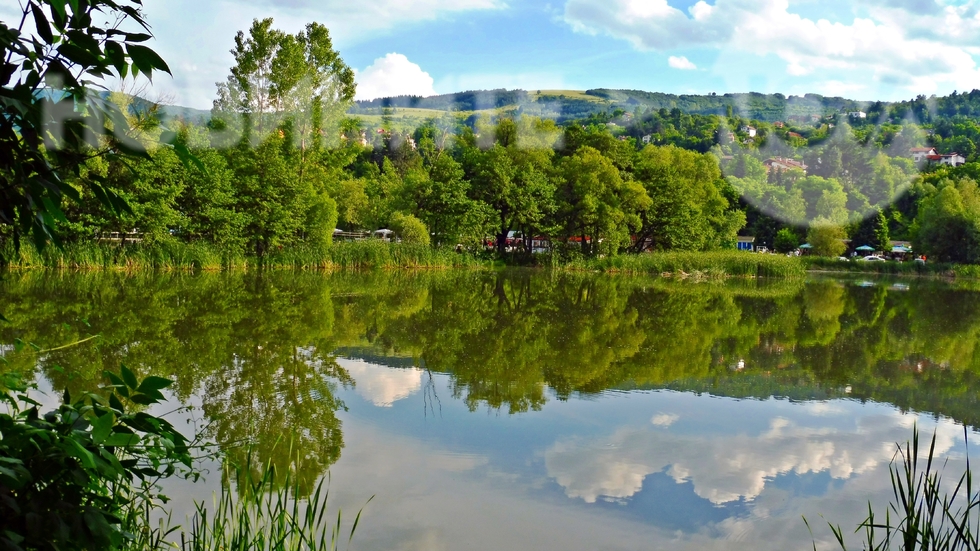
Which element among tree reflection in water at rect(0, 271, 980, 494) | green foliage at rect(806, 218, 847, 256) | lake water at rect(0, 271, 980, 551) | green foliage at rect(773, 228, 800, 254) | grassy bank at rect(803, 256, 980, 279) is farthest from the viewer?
green foliage at rect(773, 228, 800, 254)

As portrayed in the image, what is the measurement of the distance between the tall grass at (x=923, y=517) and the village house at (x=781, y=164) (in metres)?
54.9

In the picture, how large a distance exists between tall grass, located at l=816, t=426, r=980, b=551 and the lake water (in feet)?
0.84

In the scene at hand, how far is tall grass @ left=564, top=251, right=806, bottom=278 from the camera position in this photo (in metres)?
27.8

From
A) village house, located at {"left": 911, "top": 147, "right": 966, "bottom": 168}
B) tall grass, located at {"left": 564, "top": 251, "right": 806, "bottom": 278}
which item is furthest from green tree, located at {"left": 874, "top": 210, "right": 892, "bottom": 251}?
tall grass, located at {"left": 564, "top": 251, "right": 806, "bottom": 278}

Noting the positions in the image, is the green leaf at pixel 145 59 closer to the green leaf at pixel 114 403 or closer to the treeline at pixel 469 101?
the green leaf at pixel 114 403

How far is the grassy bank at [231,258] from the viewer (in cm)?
1895

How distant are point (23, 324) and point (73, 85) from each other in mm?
8676

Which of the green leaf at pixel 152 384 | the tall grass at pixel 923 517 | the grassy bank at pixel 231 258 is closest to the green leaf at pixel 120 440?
the green leaf at pixel 152 384

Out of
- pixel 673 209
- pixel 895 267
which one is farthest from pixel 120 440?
pixel 895 267

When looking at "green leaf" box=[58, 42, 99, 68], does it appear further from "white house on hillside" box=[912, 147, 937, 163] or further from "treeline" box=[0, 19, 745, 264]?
"white house on hillside" box=[912, 147, 937, 163]

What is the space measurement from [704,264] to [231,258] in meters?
16.5

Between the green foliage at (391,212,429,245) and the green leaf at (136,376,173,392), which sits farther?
the green foliage at (391,212,429,245)

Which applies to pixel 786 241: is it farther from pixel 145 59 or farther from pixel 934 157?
pixel 145 59

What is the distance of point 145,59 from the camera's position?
56.6 inches
